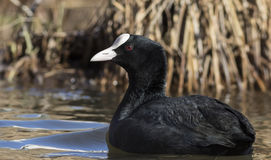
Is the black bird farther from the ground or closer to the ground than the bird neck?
closer to the ground

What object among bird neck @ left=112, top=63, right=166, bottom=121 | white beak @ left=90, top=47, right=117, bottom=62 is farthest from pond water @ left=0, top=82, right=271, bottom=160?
white beak @ left=90, top=47, right=117, bottom=62

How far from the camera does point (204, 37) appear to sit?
7.50 metres

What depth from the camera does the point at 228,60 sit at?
7461 millimetres

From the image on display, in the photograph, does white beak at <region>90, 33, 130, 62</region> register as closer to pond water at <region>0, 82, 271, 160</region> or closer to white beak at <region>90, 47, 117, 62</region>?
white beak at <region>90, 47, 117, 62</region>

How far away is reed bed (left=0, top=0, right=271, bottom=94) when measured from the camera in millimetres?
7125

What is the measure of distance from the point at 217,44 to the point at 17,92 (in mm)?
2795

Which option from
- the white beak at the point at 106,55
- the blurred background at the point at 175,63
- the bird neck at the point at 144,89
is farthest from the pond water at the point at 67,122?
the white beak at the point at 106,55

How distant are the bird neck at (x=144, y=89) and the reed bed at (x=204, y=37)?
2.77m

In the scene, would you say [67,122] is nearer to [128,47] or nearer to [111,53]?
[111,53]

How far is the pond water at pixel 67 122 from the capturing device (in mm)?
3902

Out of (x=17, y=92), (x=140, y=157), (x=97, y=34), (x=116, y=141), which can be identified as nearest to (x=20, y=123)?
(x=116, y=141)

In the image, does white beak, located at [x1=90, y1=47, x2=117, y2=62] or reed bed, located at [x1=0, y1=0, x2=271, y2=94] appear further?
reed bed, located at [x1=0, y1=0, x2=271, y2=94]

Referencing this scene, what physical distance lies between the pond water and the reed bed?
0.43 m

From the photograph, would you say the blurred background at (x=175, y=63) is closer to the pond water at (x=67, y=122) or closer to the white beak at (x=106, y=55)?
the pond water at (x=67, y=122)
